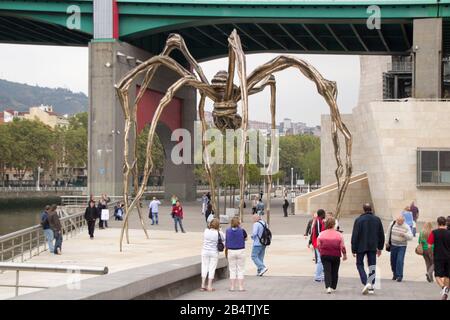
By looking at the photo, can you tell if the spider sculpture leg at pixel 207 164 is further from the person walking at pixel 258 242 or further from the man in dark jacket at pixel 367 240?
the man in dark jacket at pixel 367 240

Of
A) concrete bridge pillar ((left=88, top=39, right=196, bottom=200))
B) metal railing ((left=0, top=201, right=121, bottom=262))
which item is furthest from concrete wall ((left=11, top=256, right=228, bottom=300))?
concrete bridge pillar ((left=88, top=39, right=196, bottom=200))

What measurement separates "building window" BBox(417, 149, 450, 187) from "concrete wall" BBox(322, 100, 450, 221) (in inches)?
11.6

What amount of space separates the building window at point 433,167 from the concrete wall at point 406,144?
0.30m

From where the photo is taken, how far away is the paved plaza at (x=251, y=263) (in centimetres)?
1454

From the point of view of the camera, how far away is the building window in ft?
136

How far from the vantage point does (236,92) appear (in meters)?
21.4

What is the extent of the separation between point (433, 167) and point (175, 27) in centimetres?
2228

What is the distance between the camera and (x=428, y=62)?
47.5 meters

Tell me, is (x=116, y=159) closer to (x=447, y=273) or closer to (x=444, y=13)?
(x=444, y=13)

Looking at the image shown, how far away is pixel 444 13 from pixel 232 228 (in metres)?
36.6

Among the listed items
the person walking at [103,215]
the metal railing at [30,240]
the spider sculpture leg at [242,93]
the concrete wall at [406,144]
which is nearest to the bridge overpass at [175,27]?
the concrete wall at [406,144]

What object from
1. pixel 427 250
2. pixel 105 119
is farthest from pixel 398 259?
pixel 105 119

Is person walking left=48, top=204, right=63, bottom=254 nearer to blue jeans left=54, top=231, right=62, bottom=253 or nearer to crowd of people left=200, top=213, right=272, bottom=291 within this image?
blue jeans left=54, top=231, right=62, bottom=253
